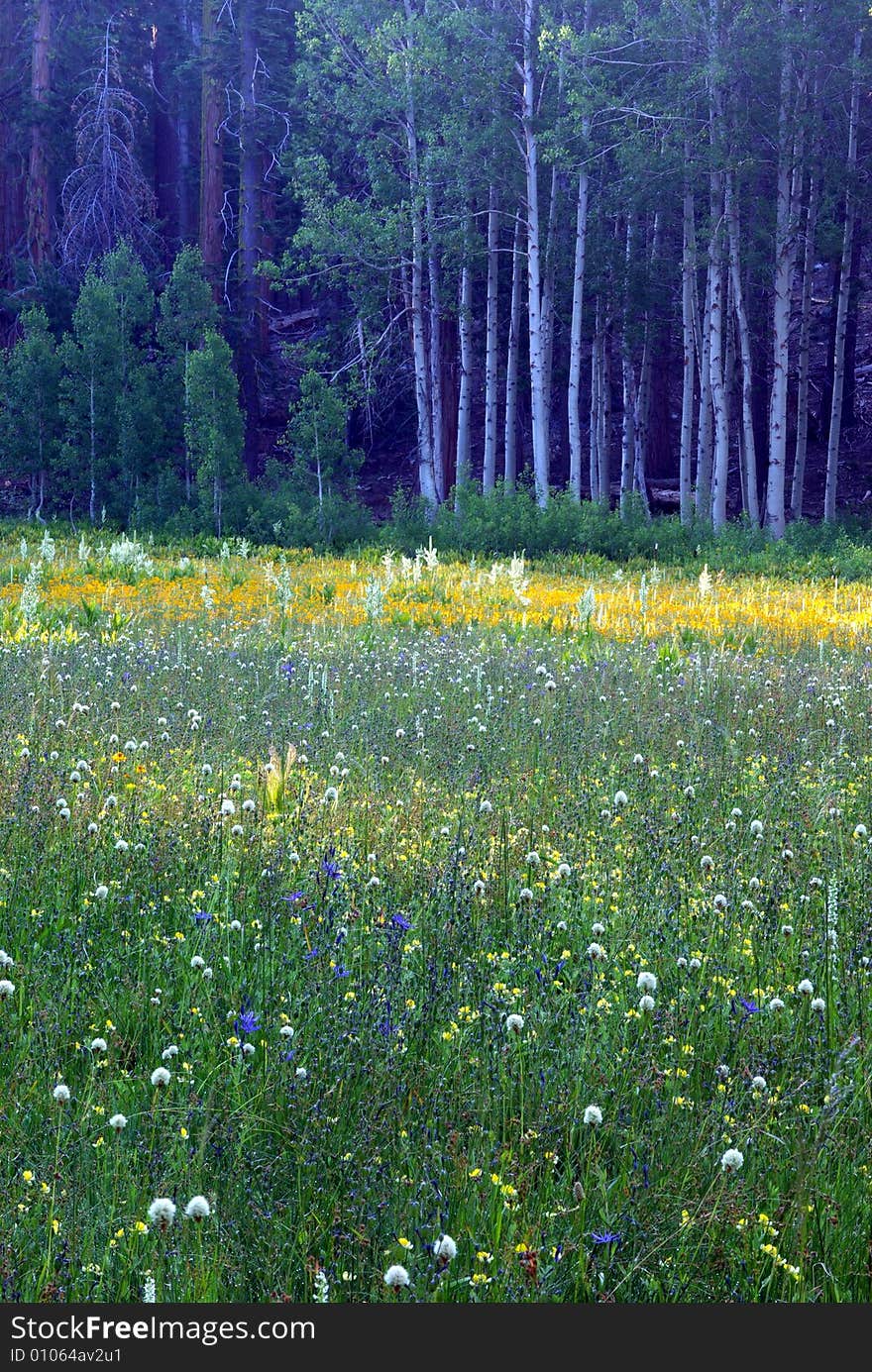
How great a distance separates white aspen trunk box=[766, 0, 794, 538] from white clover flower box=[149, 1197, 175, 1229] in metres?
23.6

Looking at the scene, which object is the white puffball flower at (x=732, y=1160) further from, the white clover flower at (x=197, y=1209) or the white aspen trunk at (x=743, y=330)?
the white aspen trunk at (x=743, y=330)

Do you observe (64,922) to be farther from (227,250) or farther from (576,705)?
(227,250)

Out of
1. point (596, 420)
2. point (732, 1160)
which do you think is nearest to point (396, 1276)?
point (732, 1160)

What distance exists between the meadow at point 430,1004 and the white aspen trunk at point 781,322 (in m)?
18.6

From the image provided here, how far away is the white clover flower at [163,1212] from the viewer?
2.11 meters

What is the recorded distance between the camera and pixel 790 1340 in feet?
6.66

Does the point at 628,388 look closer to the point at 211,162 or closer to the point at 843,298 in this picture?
the point at 843,298

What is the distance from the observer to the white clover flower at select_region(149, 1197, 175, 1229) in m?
2.11

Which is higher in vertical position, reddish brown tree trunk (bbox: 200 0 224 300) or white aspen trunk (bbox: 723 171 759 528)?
reddish brown tree trunk (bbox: 200 0 224 300)

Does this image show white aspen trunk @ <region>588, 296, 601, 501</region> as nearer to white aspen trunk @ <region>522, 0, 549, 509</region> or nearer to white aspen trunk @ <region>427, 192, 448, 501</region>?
white aspen trunk @ <region>427, 192, 448, 501</region>

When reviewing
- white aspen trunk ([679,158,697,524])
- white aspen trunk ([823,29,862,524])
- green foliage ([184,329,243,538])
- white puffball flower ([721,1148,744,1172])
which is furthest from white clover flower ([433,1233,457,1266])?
white aspen trunk ([823,29,862,524])

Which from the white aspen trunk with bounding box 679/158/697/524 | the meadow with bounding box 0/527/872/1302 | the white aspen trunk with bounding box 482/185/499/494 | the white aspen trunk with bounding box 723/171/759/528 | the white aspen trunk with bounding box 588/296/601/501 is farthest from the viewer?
the white aspen trunk with bounding box 588/296/601/501

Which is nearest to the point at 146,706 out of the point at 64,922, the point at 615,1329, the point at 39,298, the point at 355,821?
the point at 355,821

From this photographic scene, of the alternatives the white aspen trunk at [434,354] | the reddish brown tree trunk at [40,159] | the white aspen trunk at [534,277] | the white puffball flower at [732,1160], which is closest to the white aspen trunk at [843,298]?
the white aspen trunk at [534,277]
